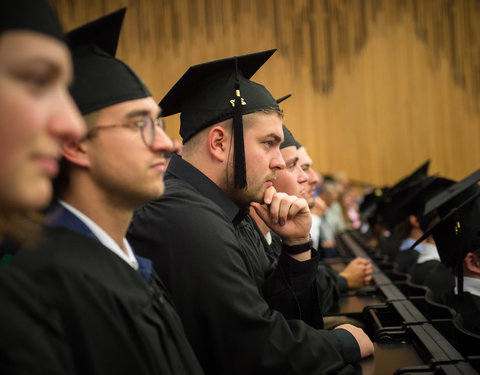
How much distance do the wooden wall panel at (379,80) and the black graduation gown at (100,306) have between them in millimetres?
11986

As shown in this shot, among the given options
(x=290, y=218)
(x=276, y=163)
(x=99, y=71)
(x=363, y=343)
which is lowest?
(x=363, y=343)

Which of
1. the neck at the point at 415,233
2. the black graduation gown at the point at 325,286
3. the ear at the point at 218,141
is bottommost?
the neck at the point at 415,233

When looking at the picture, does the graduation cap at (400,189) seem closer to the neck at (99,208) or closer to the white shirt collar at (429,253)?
the white shirt collar at (429,253)

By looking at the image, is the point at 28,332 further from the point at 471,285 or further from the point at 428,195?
the point at 428,195

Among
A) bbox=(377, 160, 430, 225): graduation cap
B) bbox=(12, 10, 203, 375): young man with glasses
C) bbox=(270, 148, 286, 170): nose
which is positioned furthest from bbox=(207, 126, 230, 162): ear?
bbox=(377, 160, 430, 225): graduation cap

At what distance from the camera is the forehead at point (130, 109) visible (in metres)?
1.29

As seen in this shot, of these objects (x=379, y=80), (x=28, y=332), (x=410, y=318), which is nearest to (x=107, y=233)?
(x=28, y=332)

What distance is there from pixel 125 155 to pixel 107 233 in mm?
213

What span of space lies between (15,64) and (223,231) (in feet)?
3.24

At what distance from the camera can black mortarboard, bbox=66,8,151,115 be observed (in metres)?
1.30

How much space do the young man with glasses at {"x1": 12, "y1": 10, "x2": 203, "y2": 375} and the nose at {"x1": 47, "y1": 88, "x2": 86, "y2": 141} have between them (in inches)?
13.8

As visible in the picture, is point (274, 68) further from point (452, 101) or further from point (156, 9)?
point (452, 101)

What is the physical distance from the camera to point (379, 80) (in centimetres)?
1335

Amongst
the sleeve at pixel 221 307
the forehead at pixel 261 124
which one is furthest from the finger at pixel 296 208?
the sleeve at pixel 221 307
